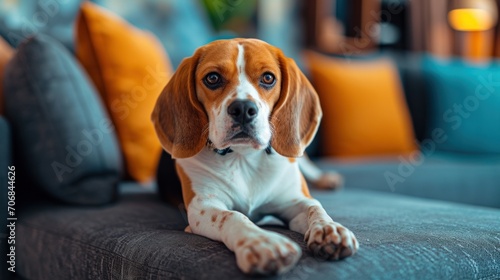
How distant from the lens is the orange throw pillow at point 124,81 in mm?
2166

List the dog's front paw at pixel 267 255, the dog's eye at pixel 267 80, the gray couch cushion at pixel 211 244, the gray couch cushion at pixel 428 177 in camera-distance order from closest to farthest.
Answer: the dog's front paw at pixel 267 255, the gray couch cushion at pixel 211 244, the dog's eye at pixel 267 80, the gray couch cushion at pixel 428 177

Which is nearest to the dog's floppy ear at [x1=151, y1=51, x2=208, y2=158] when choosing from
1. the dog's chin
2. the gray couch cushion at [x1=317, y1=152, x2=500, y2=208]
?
the dog's chin

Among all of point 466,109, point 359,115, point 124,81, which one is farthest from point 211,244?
point 466,109

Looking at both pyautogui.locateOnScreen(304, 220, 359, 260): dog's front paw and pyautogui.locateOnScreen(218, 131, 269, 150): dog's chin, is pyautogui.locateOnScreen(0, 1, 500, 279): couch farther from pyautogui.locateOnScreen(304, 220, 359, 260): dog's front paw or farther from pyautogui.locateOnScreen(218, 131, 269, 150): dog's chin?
pyautogui.locateOnScreen(218, 131, 269, 150): dog's chin

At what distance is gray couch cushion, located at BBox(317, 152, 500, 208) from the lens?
8.37 feet

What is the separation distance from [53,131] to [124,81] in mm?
468

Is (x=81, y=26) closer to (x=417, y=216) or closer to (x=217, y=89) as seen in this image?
(x=217, y=89)

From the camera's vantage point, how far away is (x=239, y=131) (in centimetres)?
129

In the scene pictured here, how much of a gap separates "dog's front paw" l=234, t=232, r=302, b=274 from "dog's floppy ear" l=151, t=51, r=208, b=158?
43 centimetres

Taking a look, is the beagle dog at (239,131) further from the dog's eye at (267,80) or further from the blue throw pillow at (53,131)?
the blue throw pillow at (53,131)

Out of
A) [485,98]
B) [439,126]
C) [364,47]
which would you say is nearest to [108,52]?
[439,126]

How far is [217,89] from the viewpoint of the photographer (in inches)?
53.5

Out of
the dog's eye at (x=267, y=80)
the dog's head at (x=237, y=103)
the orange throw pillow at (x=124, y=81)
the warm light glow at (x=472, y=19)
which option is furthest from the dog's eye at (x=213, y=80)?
the warm light glow at (x=472, y=19)

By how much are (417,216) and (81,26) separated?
145 centimetres
